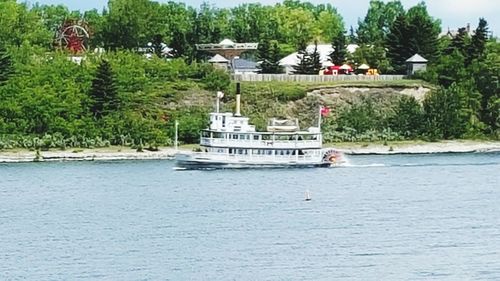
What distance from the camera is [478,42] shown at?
363 feet

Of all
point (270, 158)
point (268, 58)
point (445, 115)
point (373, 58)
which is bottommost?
point (270, 158)

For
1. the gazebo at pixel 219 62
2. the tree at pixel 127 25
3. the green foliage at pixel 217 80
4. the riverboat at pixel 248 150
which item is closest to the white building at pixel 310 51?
the gazebo at pixel 219 62

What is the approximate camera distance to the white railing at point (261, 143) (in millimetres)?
81562

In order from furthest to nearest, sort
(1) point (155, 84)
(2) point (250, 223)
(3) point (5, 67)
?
1. (1) point (155, 84)
2. (3) point (5, 67)
3. (2) point (250, 223)

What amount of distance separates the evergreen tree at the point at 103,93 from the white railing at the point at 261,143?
17380 mm

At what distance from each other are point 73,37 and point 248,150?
4427cm

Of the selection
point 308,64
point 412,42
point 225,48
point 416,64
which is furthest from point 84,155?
point 412,42

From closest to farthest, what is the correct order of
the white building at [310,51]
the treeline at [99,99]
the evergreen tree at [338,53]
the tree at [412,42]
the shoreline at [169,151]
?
1. the shoreline at [169,151]
2. the treeline at [99,99]
3. the tree at [412,42]
4. the white building at [310,51]
5. the evergreen tree at [338,53]

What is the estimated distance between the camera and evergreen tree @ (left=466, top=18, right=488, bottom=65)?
4301 inches

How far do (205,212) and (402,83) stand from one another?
4887cm

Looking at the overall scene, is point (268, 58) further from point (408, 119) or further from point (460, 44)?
point (408, 119)

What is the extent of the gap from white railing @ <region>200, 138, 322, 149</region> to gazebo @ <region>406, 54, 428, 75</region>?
28.4m

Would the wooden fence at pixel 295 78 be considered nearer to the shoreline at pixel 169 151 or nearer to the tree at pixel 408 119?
the tree at pixel 408 119

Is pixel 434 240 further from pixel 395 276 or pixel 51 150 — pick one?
pixel 51 150
